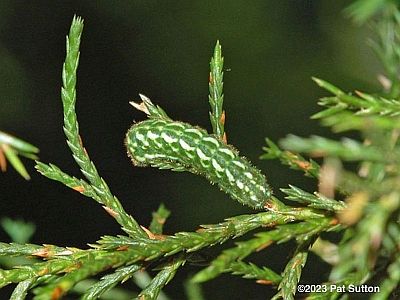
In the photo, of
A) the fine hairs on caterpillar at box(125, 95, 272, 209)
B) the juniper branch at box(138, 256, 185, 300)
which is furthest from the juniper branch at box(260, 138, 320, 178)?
the juniper branch at box(138, 256, 185, 300)

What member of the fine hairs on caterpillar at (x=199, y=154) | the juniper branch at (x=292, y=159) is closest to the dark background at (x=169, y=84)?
the fine hairs on caterpillar at (x=199, y=154)

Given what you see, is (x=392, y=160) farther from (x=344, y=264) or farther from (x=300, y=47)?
(x=300, y=47)

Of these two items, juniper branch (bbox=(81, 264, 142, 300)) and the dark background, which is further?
the dark background

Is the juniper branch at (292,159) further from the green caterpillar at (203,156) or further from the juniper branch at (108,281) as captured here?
the juniper branch at (108,281)

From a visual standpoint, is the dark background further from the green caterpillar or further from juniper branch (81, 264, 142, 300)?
juniper branch (81, 264, 142, 300)

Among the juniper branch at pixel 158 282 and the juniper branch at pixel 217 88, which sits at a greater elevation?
the juniper branch at pixel 217 88

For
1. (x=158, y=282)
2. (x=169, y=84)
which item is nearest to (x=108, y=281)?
(x=158, y=282)
